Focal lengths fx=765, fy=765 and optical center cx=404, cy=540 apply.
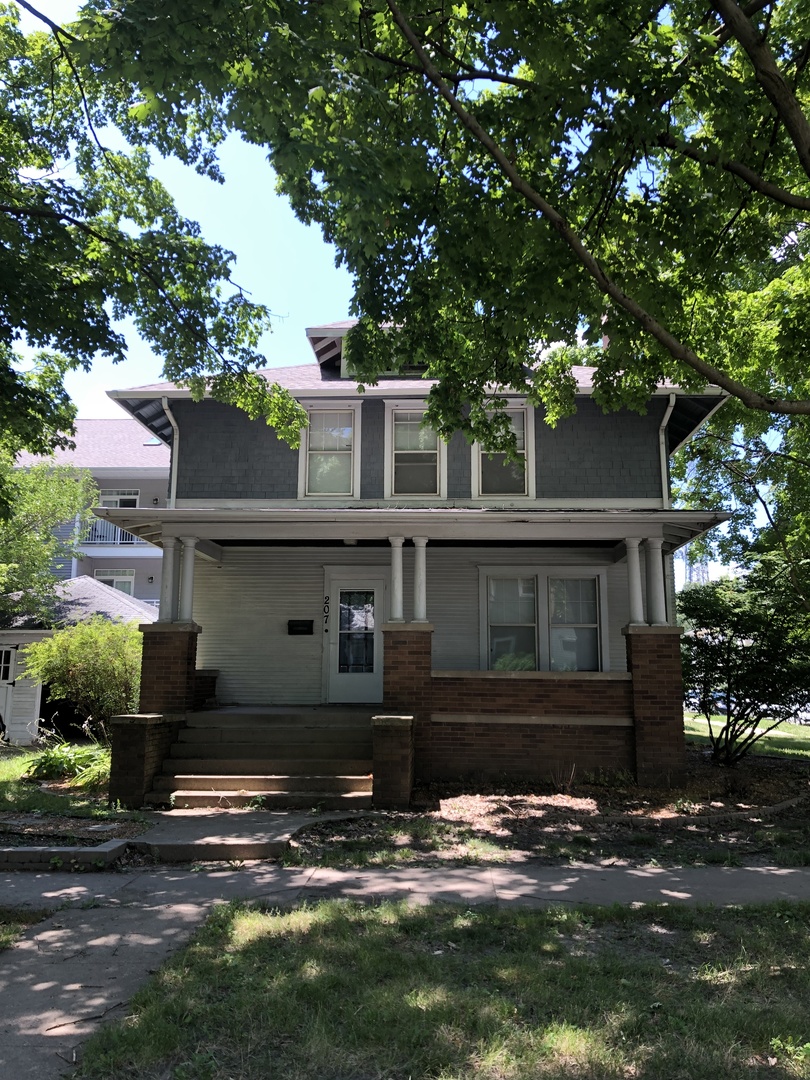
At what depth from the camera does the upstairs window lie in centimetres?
1289

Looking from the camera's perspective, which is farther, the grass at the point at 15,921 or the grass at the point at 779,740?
the grass at the point at 779,740

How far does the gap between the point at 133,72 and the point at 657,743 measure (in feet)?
30.6

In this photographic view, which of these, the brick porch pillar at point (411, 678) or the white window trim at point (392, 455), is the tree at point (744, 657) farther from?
the white window trim at point (392, 455)

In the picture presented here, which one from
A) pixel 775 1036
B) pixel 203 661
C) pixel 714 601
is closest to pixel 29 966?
pixel 775 1036

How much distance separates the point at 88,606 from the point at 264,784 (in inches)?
494

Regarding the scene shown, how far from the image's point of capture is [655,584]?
10.8 meters

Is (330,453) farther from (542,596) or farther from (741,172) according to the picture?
(741,172)

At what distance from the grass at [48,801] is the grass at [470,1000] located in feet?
14.2

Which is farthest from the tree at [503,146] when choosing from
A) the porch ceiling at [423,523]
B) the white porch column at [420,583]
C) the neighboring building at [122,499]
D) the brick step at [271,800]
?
the neighboring building at [122,499]

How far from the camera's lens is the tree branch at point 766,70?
544 centimetres

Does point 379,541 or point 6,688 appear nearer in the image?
point 379,541

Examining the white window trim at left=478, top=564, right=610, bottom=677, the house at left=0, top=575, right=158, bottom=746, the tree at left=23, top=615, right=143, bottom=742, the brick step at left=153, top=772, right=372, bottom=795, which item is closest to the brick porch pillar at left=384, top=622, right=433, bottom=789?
the brick step at left=153, top=772, right=372, bottom=795

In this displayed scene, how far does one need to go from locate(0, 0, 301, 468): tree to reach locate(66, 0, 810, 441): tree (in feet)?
4.27

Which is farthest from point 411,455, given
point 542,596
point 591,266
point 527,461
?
point 591,266
